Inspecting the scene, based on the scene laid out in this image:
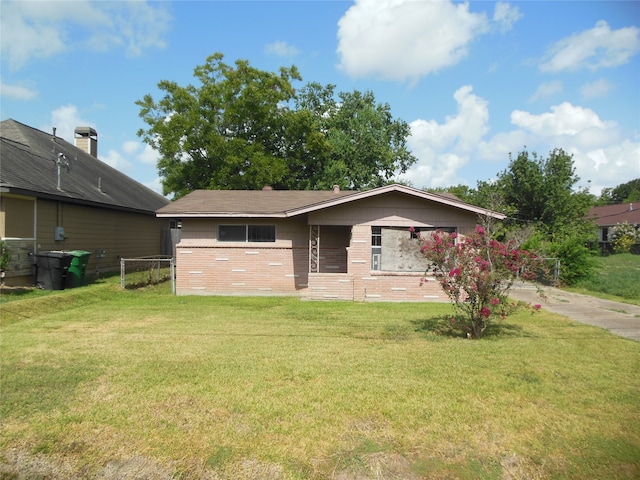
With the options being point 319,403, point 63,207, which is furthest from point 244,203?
point 319,403

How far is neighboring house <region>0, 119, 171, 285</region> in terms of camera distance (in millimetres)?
13266

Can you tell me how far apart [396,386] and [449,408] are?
80 centimetres

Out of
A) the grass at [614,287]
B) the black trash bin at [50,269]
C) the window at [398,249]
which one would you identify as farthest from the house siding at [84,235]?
the grass at [614,287]

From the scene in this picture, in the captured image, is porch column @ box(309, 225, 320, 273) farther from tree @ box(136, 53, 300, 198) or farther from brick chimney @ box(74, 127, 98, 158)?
brick chimney @ box(74, 127, 98, 158)

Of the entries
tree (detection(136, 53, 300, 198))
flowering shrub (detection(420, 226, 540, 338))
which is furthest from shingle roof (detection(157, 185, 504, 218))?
tree (detection(136, 53, 300, 198))

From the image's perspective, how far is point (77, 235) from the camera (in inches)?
650

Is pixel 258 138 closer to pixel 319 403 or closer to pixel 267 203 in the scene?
pixel 267 203

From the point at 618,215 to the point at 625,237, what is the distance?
1081cm

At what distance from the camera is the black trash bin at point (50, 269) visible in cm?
1335

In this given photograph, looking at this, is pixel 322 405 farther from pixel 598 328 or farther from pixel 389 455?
pixel 598 328

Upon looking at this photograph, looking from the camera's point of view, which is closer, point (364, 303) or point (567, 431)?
point (567, 431)

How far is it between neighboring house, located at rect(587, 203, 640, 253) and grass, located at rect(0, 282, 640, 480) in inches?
1502

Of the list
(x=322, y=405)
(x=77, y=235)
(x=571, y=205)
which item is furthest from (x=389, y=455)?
(x=571, y=205)

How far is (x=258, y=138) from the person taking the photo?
30703 millimetres
